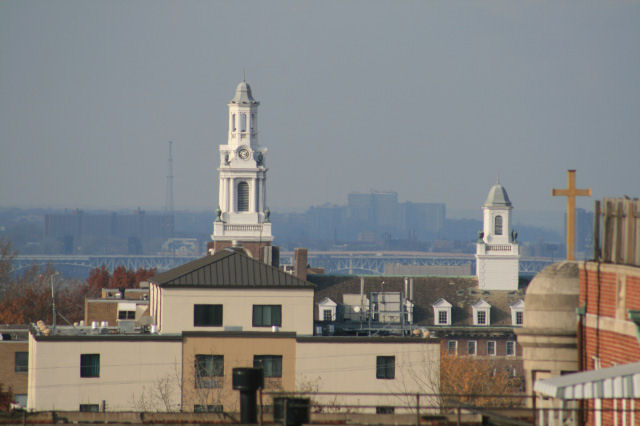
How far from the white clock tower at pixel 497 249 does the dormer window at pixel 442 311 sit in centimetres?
885

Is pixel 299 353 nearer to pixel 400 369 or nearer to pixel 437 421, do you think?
pixel 400 369

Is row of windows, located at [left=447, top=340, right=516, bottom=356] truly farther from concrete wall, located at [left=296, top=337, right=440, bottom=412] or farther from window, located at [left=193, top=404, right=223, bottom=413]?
window, located at [left=193, top=404, right=223, bottom=413]

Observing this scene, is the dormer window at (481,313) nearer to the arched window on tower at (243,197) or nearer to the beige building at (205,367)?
the arched window on tower at (243,197)

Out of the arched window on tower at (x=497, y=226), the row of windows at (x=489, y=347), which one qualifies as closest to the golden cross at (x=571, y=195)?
the row of windows at (x=489, y=347)

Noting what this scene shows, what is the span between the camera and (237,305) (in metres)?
63.8

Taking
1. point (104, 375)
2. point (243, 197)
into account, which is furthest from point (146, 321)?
point (243, 197)

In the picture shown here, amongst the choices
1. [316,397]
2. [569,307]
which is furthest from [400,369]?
[569,307]

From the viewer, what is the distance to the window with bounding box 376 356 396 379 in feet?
196

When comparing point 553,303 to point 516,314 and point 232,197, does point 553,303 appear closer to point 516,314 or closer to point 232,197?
point 516,314

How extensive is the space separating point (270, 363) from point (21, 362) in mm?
23813

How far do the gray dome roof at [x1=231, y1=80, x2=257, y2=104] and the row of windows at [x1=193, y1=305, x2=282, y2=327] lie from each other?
3503 inches

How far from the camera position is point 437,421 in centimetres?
2867

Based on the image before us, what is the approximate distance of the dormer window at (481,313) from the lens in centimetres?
12431

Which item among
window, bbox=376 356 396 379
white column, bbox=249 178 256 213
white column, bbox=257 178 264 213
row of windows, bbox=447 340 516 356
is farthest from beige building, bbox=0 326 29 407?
white column, bbox=257 178 264 213
